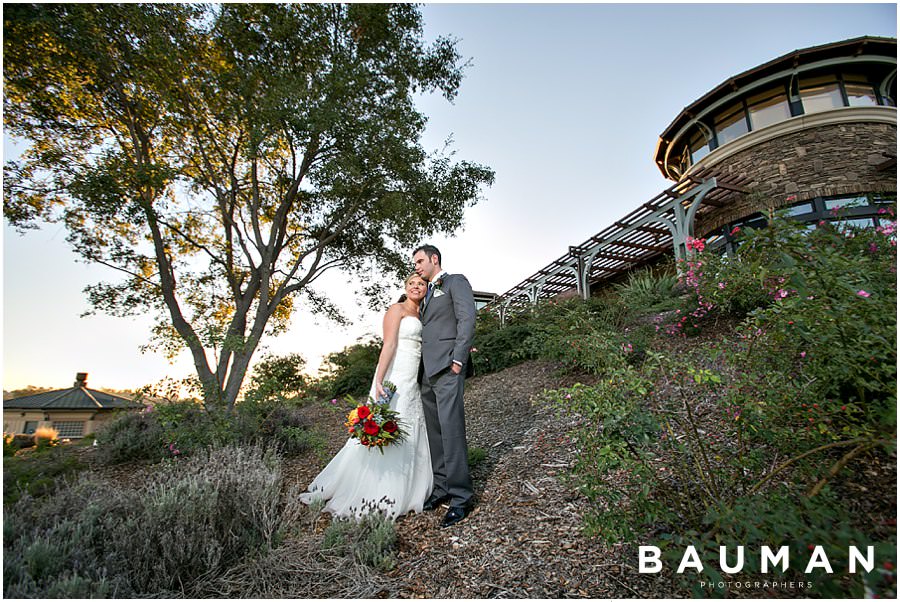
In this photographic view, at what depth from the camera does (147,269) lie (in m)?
7.56

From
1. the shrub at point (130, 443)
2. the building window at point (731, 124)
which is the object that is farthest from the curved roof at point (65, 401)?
the building window at point (731, 124)

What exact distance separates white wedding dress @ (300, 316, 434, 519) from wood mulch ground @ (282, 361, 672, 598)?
6.7 inches

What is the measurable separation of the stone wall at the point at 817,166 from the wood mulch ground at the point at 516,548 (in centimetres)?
1013

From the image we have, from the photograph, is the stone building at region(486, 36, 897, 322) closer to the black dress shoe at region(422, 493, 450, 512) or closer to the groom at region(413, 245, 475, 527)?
the groom at region(413, 245, 475, 527)

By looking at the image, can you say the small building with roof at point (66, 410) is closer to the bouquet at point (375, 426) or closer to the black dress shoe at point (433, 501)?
the bouquet at point (375, 426)

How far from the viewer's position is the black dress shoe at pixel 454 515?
8.95 feet

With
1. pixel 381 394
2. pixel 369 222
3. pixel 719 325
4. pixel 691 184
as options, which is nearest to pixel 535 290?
pixel 691 184

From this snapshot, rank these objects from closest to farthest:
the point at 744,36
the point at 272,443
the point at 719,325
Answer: the point at 744,36
the point at 272,443
the point at 719,325

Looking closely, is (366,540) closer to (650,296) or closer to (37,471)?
(37,471)

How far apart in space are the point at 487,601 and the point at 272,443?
12.5ft

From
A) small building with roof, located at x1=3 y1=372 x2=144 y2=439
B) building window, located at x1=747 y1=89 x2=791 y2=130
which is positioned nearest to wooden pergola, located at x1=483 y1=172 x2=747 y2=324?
building window, located at x1=747 y1=89 x2=791 y2=130

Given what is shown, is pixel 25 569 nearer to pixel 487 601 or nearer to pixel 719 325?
pixel 487 601

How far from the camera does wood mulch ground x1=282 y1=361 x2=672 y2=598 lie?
198cm

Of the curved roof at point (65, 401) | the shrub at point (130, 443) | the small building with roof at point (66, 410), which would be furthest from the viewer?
the curved roof at point (65, 401)
